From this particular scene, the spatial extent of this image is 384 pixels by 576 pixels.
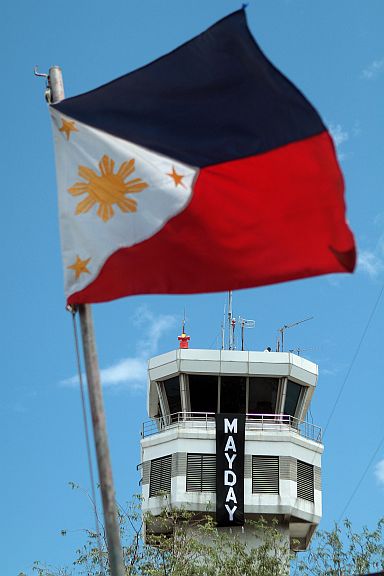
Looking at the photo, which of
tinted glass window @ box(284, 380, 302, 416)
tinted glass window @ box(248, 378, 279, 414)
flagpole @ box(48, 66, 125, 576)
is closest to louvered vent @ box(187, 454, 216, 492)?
tinted glass window @ box(248, 378, 279, 414)

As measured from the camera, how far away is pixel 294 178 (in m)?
14.5

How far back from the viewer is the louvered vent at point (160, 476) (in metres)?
67.1

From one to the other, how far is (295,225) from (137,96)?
2.62 metres

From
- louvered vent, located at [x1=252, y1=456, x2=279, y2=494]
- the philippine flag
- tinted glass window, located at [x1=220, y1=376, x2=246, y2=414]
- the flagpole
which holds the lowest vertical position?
the flagpole

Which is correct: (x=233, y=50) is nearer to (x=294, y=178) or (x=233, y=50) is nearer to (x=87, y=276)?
(x=294, y=178)

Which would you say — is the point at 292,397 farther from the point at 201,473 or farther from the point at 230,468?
the point at 201,473

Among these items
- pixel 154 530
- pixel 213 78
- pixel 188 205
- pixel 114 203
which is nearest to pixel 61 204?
pixel 114 203

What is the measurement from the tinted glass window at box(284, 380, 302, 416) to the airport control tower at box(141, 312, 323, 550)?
6cm

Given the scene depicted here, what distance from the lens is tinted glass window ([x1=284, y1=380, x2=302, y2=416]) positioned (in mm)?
69188

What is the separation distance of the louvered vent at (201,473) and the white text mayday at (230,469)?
766mm

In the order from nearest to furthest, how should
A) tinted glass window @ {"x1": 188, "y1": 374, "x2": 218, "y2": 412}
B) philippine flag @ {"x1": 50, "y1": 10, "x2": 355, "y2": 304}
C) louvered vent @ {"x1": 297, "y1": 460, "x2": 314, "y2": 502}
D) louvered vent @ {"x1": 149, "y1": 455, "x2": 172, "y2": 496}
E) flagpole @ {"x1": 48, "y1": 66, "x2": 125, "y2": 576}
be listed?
flagpole @ {"x1": 48, "y1": 66, "x2": 125, "y2": 576} < philippine flag @ {"x1": 50, "y1": 10, "x2": 355, "y2": 304} < louvered vent @ {"x1": 149, "y1": 455, "x2": 172, "y2": 496} < louvered vent @ {"x1": 297, "y1": 460, "x2": 314, "y2": 502} < tinted glass window @ {"x1": 188, "y1": 374, "x2": 218, "y2": 412}

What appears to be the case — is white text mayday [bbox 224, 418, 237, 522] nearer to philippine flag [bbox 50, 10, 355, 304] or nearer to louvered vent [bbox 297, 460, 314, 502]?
louvered vent [bbox 297, 460, 314, 502]

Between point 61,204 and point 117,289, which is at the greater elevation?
point 61,204

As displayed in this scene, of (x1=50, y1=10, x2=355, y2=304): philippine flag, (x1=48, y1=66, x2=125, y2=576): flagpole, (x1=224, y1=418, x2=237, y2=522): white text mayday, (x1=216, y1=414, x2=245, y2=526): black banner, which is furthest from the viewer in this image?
(x1=224, y1=418, x2=237, y2=522): white text mayday
